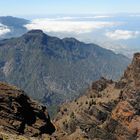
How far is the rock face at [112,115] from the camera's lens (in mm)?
158500

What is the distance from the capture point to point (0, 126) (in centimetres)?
7869

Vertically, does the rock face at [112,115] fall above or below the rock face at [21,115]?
below

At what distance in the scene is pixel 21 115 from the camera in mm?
89312

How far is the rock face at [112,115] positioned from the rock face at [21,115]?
51.8 m

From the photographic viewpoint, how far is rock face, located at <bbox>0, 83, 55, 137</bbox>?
277ft

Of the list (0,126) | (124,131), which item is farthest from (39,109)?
(124,131)

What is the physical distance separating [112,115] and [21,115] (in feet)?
272

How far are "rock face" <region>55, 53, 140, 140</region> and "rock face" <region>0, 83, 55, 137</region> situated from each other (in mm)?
51777

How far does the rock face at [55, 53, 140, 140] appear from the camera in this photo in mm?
158500

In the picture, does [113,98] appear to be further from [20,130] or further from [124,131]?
[20,130]

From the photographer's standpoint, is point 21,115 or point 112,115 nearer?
point 21,115

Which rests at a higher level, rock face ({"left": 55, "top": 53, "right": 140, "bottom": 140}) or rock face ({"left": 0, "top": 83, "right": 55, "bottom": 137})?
rock face ({"left": 0, "top": 83, "right": 55, "bottom": 137})

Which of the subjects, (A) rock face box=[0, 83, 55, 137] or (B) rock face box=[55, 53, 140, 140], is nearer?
(A) rock face box=[0, 83, 55, 137]

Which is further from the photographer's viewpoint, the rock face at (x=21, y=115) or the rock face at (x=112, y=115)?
the rock face at (x=112, y=115)
